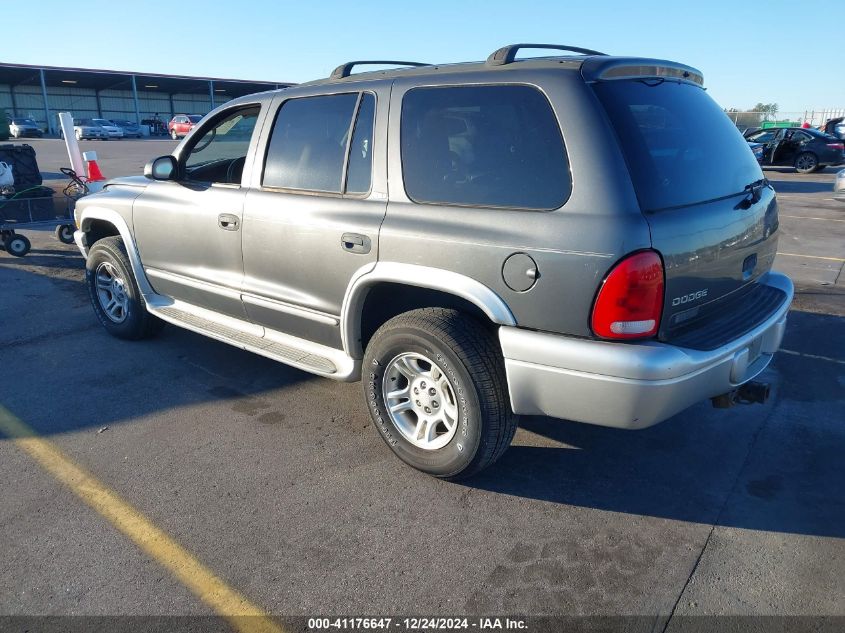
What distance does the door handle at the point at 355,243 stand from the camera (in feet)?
10.7

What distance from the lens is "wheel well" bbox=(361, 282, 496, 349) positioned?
317 centimetres

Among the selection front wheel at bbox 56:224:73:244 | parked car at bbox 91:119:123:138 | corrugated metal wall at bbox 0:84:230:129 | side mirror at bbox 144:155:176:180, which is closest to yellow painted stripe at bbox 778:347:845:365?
side mirror at bbox 144:155:176:180

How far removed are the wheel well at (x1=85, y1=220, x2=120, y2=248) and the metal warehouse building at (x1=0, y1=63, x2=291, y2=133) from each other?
46.2m

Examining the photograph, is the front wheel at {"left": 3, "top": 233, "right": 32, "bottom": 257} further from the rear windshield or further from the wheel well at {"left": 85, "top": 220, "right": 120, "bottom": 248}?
the rear windshield

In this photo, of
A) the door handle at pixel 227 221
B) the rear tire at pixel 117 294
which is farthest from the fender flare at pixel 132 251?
the door handle at pixel 227 221

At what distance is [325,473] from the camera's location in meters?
3.31

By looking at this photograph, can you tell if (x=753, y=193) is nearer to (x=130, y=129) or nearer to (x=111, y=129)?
(x=111, y=129)

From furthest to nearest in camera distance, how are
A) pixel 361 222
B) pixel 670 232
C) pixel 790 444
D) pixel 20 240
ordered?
1. pixel 20 240
2. pixel 790 444
3. pixel 361 222
4. pixel 670 232

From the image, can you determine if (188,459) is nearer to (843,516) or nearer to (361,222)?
(361,222)

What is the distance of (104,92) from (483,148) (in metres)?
67.2

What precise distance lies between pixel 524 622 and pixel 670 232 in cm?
160

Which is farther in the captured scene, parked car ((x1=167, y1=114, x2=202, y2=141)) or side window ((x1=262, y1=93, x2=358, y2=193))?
parked car ((x1=167, y1=114, x2=202, y2=141))

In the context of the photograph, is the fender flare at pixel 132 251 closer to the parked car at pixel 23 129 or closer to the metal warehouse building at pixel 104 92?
the parked car at pixel 23 129

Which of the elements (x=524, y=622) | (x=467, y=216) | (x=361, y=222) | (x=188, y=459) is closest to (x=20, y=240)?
(x=188, y=459)
